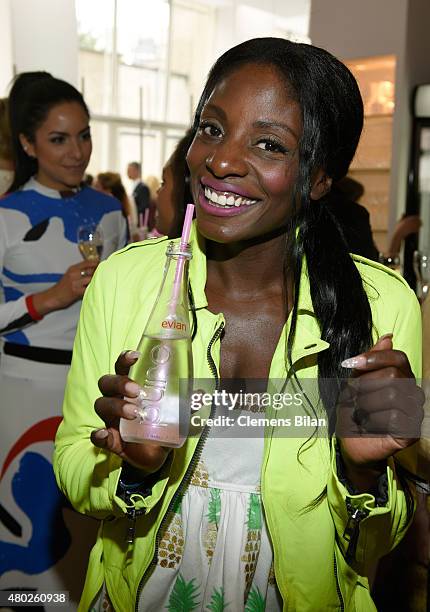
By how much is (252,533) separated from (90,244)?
1.69 metres

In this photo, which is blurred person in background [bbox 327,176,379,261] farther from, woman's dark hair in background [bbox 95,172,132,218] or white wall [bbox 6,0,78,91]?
white wall [bbox 6,0,78,91]

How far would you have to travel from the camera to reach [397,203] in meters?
7.04

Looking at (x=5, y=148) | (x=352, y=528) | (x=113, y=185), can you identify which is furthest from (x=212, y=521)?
(x=113, y=185)

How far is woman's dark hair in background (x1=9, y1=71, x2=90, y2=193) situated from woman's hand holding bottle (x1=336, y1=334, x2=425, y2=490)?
2.21 m

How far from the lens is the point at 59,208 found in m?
2.97

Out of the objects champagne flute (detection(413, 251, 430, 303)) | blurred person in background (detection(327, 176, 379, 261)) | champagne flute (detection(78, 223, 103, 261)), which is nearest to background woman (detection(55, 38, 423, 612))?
blurred person in background (detection(327, 176, 379, 261))

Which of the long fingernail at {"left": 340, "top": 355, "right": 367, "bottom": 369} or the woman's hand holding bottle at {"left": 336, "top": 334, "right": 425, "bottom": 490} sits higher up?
the long fingernail at {"left": 340, "top": 355, "right": 367, "bottom": 369}

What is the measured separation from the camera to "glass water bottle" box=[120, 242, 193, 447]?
1.06 m

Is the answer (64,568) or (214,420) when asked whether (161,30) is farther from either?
(214,420)

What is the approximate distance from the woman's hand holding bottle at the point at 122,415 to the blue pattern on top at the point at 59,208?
6.29 feet

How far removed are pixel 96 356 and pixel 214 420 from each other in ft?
0.82

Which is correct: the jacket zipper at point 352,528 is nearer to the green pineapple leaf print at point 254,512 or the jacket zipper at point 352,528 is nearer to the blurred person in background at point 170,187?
the green pineapple leaf print at point 254,512

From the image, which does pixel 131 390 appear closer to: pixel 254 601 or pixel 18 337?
pixel 254 601

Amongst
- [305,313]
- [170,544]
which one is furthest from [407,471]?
[170,544]
